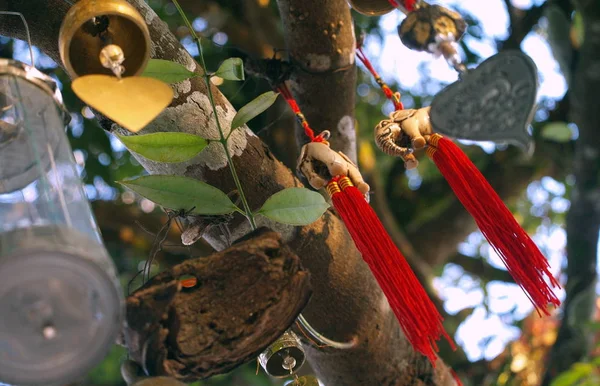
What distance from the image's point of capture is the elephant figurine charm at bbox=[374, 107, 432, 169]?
1.17 m

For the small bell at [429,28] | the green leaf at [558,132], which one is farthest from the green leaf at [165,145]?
the green leaf at [558,132]

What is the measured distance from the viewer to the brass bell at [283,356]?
115 cm

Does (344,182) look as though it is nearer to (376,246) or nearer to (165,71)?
(376,246)

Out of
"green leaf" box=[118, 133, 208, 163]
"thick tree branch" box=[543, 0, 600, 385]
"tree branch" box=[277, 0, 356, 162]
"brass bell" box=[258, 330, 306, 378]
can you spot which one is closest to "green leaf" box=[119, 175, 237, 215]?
"green leaf" box=[118, 133, 208, 163]

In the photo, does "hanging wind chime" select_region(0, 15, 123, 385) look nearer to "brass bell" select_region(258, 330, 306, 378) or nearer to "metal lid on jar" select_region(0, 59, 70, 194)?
"metal lid on jar" select_region(0, 59, 70, 194)

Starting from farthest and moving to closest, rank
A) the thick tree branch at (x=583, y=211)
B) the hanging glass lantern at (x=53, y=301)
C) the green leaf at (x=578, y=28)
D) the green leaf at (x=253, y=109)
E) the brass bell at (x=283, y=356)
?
the green leaf at (x=578, y=28), the thick tree branch at (x=583, y=211), the brass bell at (x=283, y=356), the green leaf at (x=253, y=109), the hanging glass lantern at (x=53, y=301)

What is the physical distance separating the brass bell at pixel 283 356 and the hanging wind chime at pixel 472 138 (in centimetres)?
31

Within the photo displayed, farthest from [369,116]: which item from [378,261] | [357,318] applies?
[378,261]

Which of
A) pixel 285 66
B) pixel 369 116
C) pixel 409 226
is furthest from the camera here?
pixel 369 116

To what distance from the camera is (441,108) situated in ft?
3.14

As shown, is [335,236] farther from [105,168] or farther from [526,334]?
[526,334]

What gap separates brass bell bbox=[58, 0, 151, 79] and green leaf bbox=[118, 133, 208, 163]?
0.28 feet

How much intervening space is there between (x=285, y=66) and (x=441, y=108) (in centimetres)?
56

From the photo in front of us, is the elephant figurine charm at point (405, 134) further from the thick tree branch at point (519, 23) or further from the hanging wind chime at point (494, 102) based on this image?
the thick tree branch at point (519, 23)
